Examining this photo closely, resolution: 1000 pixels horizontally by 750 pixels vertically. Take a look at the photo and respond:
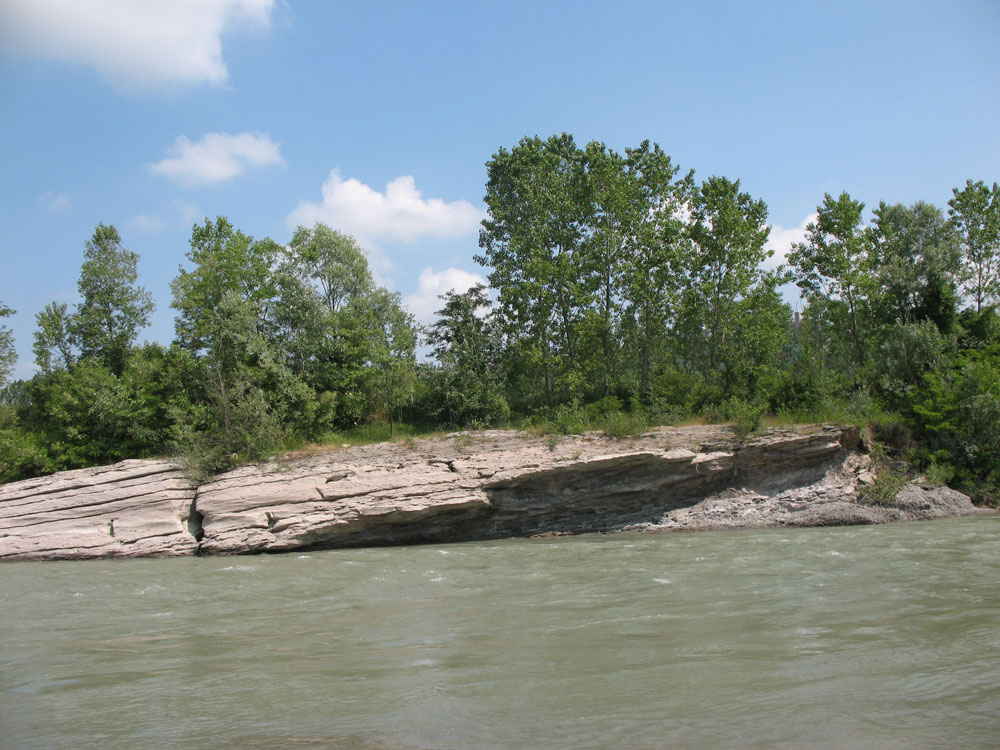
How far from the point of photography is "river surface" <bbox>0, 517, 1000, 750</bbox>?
14.7ft

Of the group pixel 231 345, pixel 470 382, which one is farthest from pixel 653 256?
pixel 231 345

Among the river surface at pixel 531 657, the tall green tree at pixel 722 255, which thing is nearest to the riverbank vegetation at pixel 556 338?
the tall green tree at pixel 722 255

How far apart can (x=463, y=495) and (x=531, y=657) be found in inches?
473

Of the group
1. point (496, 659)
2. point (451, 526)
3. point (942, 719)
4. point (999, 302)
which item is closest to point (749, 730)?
point (942, 719)

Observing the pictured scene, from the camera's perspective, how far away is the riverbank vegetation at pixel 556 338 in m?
21.9

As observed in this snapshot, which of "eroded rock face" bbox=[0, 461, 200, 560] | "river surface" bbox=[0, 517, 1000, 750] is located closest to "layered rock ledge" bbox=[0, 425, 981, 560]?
"eroded rock face" bbox=[0, 461, 200, 560]

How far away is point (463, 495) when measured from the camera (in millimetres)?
18172

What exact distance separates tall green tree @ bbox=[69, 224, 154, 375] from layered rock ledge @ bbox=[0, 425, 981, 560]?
39.1 feet

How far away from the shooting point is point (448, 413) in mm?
27438

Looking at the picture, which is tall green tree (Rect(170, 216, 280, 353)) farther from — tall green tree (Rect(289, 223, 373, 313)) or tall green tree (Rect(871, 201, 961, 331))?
tall green tree (Rect(871, 201, 961, 331))

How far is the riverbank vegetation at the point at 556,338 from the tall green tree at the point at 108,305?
103 millimetres

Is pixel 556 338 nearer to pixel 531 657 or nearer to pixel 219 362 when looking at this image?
pixel 219 362

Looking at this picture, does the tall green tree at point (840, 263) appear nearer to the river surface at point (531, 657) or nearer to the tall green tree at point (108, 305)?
the river surface at point (531, 657)

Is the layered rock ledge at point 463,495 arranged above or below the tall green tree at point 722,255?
below
